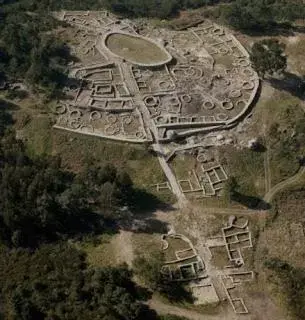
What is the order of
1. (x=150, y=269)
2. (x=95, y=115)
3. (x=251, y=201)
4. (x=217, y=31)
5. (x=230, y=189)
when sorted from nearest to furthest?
(x=150, y=269) < (x=230, y=189) < (x=251, y=201) < (x=95, y=115) < (x=217, y=31)

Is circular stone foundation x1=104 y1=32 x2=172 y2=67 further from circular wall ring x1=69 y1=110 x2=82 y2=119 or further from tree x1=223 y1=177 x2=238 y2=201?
tree x1=223 y1=177 x2=238 y2=201

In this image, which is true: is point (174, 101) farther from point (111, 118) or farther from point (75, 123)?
point (75, 123)

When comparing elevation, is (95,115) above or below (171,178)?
above

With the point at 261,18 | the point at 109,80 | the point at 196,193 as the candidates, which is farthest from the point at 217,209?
A: the point at 261,18

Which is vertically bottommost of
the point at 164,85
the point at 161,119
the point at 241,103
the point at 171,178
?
the point at 171,178

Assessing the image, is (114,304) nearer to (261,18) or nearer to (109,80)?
(109,80)

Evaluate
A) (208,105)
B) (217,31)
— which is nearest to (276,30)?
(217,31)

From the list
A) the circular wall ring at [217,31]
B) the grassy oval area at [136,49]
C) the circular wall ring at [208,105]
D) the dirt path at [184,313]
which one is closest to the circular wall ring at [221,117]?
the circular wall ring at [208,105]

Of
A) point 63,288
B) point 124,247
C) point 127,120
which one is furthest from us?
point 127,120
